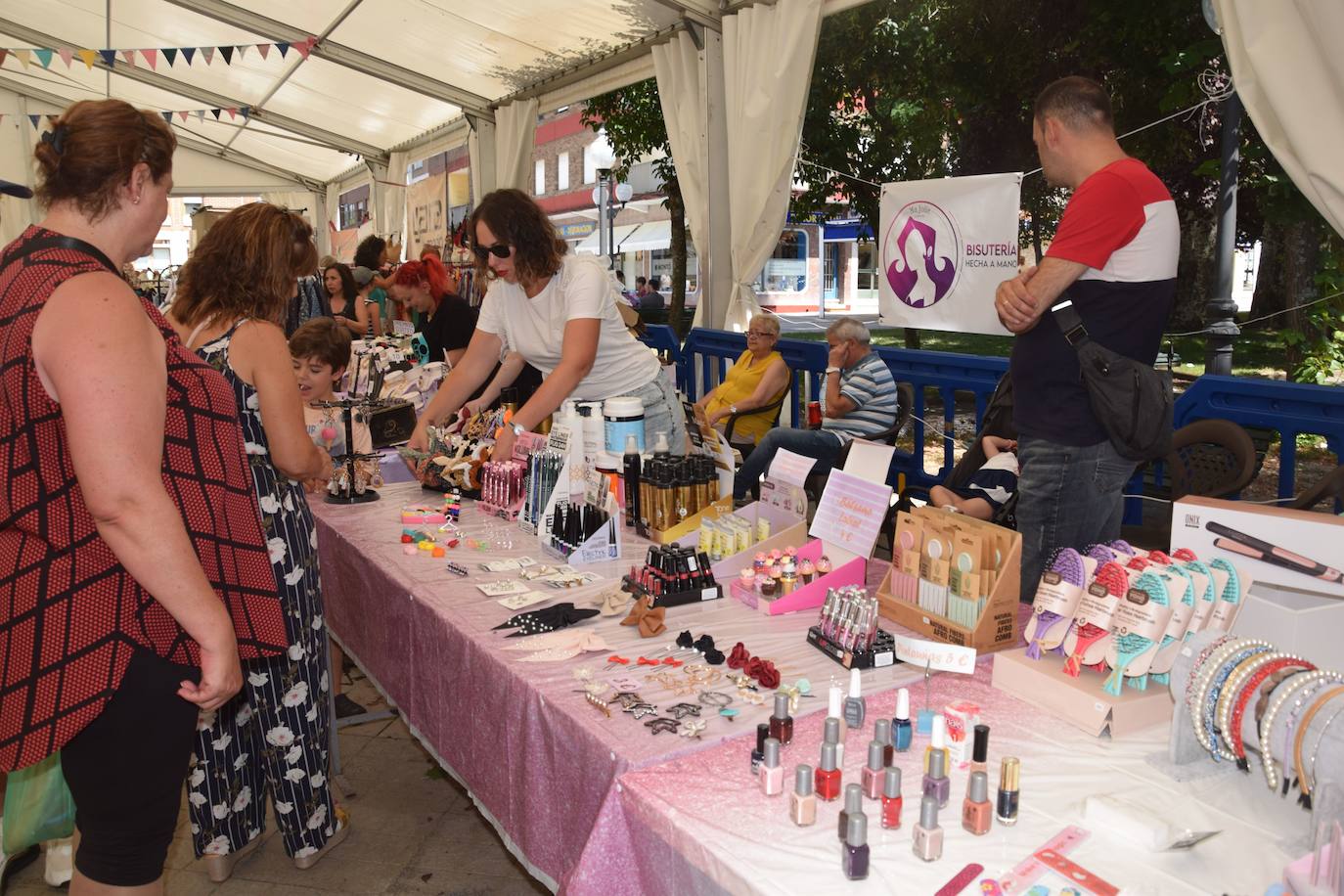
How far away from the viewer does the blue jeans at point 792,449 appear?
15.1ft

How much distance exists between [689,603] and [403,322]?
16.2ft

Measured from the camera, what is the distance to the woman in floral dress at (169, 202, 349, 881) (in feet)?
6.45

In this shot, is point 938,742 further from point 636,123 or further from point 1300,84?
point 636,123

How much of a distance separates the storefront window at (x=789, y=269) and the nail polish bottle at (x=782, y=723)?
92.9ft

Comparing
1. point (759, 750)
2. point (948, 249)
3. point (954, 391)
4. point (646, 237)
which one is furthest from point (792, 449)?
point (646, 237)

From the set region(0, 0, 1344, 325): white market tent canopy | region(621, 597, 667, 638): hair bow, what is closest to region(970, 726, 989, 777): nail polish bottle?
region(621, 597, 667, 638): hair bow

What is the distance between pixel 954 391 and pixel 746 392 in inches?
49.5

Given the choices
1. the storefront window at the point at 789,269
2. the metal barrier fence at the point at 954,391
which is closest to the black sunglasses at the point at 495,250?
the metal barrier fence at the point at 954,391

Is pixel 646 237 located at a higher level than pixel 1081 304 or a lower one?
higher

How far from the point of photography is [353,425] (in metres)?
3.28

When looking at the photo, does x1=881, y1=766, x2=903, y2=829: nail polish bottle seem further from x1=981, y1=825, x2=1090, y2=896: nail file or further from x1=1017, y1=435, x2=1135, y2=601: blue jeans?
x1=1017, y1=435, x2=1135, y2=601: blue jeans

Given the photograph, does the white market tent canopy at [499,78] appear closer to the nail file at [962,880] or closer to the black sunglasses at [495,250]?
the black sunglasses at [495,250]

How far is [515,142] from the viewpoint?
8.46m

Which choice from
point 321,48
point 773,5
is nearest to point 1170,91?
point 773,5
